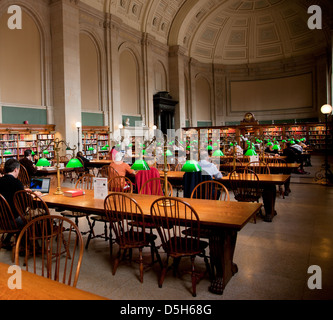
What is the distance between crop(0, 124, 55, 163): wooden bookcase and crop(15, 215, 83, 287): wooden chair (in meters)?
7.56

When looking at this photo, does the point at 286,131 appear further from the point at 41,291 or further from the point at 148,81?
the point at 41,291

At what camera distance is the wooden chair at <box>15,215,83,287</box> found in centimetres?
207

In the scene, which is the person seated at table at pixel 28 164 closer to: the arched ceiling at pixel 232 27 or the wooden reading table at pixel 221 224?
the wooden reading table at pixel 221 224

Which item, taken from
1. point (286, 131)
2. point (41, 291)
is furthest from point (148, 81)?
point (41, 291)

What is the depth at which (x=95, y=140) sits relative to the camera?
597 inches

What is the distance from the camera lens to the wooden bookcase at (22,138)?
10922 millimetres

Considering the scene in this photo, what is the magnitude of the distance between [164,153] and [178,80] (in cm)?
1824

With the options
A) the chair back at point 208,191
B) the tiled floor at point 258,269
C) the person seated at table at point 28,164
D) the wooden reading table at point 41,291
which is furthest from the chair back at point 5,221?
the person seated at table at point 28,164

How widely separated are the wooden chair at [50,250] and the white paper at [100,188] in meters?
0.61

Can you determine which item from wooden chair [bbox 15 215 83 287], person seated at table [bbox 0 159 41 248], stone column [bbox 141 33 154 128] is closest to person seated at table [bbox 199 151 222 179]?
wooden chair [bbox 15 215 83 287]

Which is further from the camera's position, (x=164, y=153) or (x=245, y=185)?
(x=245, y=185)

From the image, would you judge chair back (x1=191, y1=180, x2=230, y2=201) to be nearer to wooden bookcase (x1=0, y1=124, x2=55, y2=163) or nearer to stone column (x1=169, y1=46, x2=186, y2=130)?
wooden bookcase (x1=0, y1=124, x2=55, y2=163)

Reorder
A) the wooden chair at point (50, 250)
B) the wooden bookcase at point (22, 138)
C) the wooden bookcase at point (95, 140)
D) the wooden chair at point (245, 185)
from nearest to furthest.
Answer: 1. the wooden chair at point (50, 250)
2. the wooden chair at point (245, 185)
3. the wooden bookcase at point (22, 138)
4. the wooden bookcase at point (95, 140)

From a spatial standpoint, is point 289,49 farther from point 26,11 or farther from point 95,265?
point 95,265
